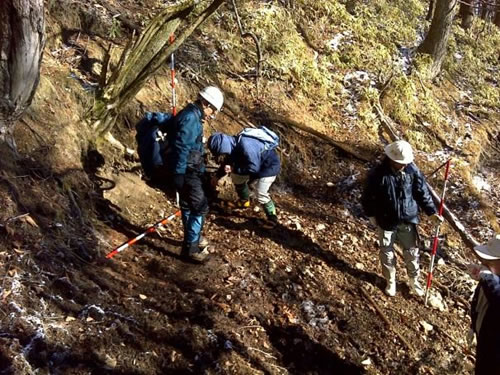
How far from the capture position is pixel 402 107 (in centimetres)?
1095

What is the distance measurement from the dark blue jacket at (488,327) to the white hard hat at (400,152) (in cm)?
207

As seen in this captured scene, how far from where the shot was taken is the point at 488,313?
394 centimetres

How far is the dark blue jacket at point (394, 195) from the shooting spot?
608cm

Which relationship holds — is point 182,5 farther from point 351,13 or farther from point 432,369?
point 351,13

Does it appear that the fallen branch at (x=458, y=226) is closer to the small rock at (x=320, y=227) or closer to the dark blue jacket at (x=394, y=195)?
the small rock at (x=320, y=227)

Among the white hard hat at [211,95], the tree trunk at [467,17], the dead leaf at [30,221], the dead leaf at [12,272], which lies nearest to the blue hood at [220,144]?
the white hard hat at [211,95]

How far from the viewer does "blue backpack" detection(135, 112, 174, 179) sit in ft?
19.0

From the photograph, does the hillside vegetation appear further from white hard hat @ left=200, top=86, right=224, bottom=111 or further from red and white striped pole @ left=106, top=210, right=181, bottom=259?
white hard hat @ left=200, top=86, right=224, bottom=111

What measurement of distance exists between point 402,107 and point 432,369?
6.64 meters

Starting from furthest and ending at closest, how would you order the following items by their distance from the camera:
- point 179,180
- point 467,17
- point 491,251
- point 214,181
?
point 467,17, point 214,181, point 179,180, point 491,251

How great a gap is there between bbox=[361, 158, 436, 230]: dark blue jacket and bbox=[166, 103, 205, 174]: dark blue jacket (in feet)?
7.20

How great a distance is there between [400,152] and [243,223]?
254cm

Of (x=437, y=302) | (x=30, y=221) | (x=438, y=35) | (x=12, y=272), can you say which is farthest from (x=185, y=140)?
(x=438, y=35)

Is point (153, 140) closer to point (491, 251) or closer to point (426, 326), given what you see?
point (491, 251)
